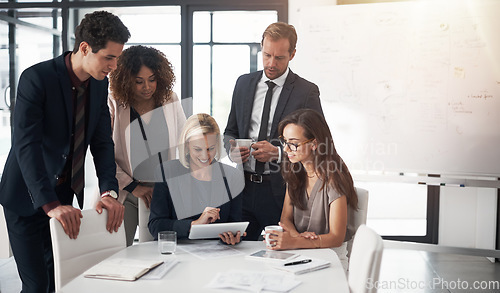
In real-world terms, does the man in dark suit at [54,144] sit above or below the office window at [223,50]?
below

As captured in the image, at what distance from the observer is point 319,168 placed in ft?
7.46

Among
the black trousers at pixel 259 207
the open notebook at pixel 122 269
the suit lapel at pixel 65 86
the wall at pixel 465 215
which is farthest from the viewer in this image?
the wall at pixel 465 215

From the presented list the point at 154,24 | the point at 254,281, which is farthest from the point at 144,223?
the point at 154,24

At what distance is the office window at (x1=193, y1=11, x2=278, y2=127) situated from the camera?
15.8 ft

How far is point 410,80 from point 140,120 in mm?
2143

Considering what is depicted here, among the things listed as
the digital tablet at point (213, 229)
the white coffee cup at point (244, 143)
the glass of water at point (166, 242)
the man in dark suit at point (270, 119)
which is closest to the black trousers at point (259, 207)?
the man in dark suit at point (270, 119)

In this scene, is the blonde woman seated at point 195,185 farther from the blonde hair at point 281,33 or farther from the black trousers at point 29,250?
the blonde hair at point 281,33

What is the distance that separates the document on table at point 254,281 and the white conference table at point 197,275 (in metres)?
0.02

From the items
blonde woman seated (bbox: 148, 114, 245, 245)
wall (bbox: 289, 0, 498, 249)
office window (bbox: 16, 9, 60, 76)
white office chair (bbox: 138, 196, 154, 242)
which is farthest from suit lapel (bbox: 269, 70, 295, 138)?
office window (bbox: 16, 9, 60, 76)

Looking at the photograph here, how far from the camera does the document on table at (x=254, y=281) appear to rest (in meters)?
1.47

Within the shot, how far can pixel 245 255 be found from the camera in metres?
1.85

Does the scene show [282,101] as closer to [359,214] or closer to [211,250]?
[359,214]

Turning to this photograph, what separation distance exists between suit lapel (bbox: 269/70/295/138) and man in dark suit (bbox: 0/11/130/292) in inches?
36.3

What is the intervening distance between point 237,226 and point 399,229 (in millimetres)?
3209
